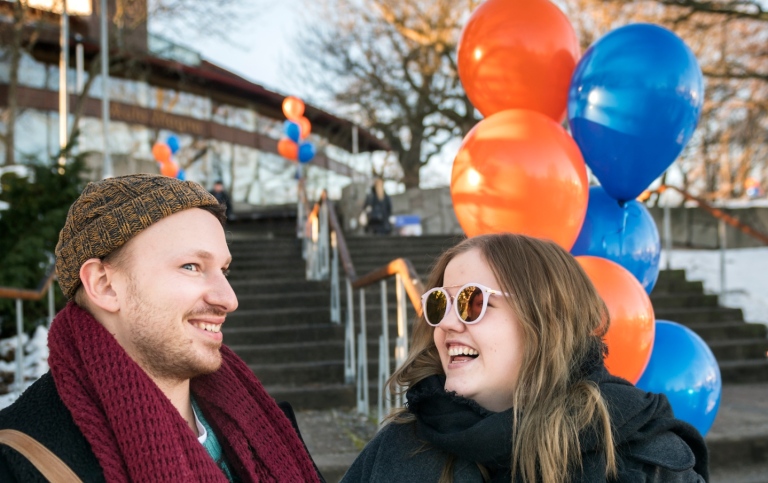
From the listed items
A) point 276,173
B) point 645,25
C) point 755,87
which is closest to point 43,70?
point 276,173

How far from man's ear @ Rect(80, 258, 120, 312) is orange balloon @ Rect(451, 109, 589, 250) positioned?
172cm

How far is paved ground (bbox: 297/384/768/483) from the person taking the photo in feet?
13.4

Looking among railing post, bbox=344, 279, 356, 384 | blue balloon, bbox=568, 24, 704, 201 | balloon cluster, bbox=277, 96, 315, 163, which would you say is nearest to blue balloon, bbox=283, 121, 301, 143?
balloon cluster, bbox=277, 96, 315, 163

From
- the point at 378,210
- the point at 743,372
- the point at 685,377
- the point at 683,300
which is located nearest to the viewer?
the point at 685,377

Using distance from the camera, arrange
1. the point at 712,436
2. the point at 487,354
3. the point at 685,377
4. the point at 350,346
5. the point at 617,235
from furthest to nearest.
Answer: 1. the point at 350,346
2. the point at 712,436
3. the point at 617,235
4. the point at 685,377
5. the point at 487,354

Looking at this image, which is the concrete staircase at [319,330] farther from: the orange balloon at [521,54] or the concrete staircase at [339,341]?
the orange balloon at [521,54]

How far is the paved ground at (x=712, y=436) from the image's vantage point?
4.07 meters

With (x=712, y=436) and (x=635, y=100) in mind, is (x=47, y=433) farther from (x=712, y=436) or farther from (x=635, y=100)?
(x=712, y=436)

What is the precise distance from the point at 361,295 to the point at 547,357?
3.74m

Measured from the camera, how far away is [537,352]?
1.62 metres

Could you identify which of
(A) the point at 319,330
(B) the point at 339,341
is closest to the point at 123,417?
(B) the point at 339,341

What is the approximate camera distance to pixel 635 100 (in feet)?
9.54

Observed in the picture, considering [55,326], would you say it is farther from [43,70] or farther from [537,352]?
[43,70]

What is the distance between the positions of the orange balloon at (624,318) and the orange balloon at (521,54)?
85 centimetres
